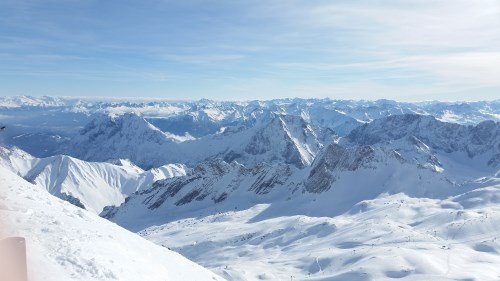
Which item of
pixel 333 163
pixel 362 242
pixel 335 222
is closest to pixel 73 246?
pixel 362 242

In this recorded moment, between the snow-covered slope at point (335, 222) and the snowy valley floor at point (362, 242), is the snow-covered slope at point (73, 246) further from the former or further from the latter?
the snow-covered slope at point (335, 222)

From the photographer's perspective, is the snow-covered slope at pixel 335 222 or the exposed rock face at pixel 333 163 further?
the exposed rock face at pixel 333 163

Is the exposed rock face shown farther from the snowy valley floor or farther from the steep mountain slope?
the snowy valley floor

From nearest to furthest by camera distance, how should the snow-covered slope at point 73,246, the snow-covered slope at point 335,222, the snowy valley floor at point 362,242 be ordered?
the snow-covered slope at point 73,246, the snowy valley floor at point 362,242, the snow-covered slope at point 335,222

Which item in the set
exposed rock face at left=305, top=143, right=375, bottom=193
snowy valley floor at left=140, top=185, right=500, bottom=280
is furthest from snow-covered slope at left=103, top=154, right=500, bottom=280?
exposed rock face at left=305, top=143, right=375, bottom=193

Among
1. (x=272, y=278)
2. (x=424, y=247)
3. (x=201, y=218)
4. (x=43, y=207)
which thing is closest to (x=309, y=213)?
(x=201, y=218)

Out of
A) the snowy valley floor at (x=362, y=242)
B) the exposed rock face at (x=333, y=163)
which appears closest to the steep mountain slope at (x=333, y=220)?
the snowy valley floor at (x=362, y=242)
